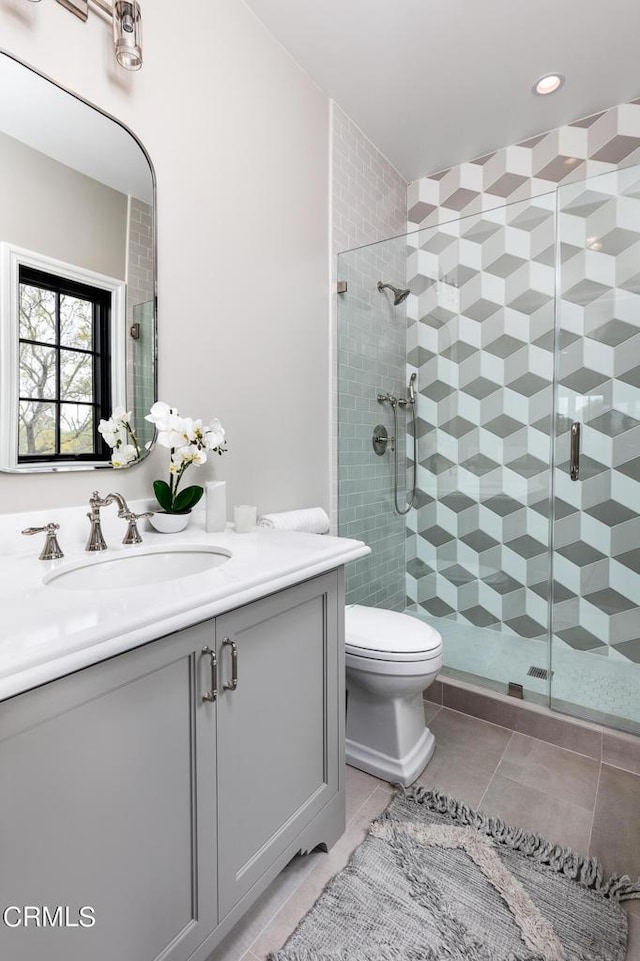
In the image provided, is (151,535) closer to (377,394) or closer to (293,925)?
(293,925)

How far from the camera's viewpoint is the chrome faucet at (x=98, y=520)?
1188mm

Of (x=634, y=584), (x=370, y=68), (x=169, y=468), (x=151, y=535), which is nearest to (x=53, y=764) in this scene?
(x=151, y=535)

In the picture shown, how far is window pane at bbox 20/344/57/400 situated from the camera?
116 cm

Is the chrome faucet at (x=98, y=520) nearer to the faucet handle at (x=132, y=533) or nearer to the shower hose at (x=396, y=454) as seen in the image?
the faucet handle at (x=132, y=533)

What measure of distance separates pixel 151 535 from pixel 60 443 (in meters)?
0.34

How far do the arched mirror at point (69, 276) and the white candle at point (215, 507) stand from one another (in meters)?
0.24

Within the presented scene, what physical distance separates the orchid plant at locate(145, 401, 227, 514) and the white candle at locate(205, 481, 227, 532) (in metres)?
0.03

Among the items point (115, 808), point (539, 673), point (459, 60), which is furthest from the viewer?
point (539, 673)

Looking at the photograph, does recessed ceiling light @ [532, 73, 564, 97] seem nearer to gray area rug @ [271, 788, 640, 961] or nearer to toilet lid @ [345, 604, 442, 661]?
toilet lid @ [345, 604, 442, 661]

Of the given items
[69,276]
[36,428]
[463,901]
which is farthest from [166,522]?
[463,901]

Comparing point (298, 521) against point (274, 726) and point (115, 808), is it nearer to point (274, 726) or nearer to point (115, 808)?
point (274, 726)

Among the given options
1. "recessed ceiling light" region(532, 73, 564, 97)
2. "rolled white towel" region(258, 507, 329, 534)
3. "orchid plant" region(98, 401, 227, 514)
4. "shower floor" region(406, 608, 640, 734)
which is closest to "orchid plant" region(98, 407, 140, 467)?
"orchid plant" region(98, 401, 227, 514)

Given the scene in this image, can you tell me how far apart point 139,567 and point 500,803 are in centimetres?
135

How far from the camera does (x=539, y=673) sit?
2.10m
